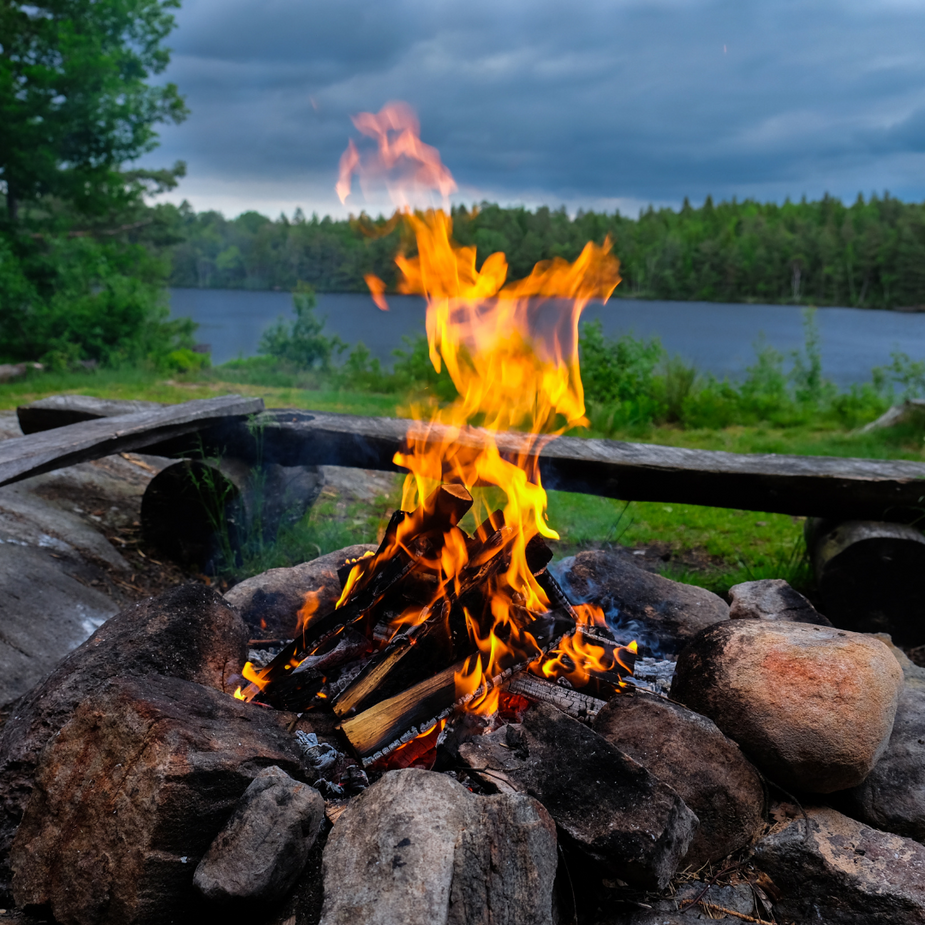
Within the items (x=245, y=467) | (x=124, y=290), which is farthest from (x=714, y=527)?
(x=124, y=290)

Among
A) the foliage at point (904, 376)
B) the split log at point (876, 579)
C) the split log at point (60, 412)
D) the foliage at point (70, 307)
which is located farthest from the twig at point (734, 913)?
the foliage at point (70, 307)

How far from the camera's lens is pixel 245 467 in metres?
5.05

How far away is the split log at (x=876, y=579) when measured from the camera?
4.33 metres

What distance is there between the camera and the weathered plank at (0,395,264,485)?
368cm

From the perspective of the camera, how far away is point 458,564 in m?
3.16

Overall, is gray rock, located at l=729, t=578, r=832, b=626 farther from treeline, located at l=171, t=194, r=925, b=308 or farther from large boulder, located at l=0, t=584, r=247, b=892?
treeline, located at l=171, t=194, r=925, b=308

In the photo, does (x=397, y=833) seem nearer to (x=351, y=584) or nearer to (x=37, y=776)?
(x=37, y=776)

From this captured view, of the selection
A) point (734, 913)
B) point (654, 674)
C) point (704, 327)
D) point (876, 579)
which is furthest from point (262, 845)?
point (704, 327)

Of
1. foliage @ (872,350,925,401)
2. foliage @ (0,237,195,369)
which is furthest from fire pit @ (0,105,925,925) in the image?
foliage @ (0,237,195,369)

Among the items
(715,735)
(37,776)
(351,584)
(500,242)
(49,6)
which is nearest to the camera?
(37,776)

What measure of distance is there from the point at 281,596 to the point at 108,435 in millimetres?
1520

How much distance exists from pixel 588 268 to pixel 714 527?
3.74 meters

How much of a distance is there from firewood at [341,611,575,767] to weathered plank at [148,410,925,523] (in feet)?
5.72

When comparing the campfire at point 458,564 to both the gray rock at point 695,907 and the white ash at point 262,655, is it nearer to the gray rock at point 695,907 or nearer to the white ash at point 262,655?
the white ash at point 262,655
